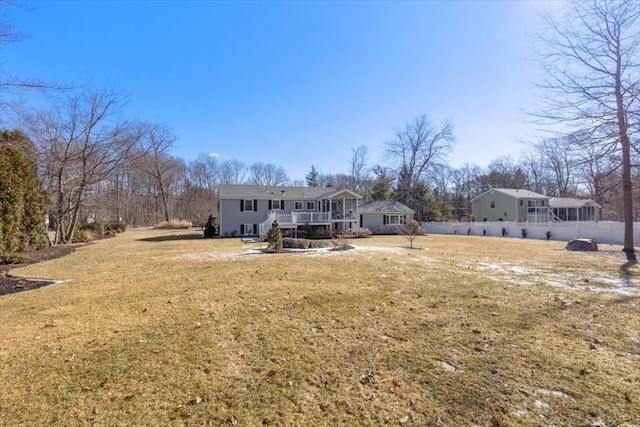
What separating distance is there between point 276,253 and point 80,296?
8.14m

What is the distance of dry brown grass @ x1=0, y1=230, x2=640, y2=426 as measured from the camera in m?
2.95

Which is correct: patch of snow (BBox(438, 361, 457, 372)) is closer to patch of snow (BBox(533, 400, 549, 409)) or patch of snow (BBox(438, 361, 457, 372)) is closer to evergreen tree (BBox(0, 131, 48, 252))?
patch of snow (BBox(533, 400, 549, 409))

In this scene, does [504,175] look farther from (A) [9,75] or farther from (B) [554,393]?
(A) [9,75]

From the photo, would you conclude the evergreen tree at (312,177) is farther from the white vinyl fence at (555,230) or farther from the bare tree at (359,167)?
the white vinyl fence at (555,230)

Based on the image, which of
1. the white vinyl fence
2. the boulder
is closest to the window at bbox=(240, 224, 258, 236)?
the white vinyl fence

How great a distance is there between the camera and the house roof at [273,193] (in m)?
26.8

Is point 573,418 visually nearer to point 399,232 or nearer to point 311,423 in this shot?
point 311,423

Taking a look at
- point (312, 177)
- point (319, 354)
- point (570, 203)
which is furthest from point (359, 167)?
point (319, 354)

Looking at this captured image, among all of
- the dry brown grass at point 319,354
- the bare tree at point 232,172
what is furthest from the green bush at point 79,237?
the bare tree at point 232,172

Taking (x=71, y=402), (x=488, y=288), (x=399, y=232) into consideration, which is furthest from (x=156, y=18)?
(x=399, y=232)

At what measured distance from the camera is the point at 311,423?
2764 mm

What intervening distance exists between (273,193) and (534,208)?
33323 millimetres

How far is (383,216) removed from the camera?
3456 cm

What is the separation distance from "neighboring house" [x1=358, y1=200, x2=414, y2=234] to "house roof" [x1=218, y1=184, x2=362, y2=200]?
17.7 ft
